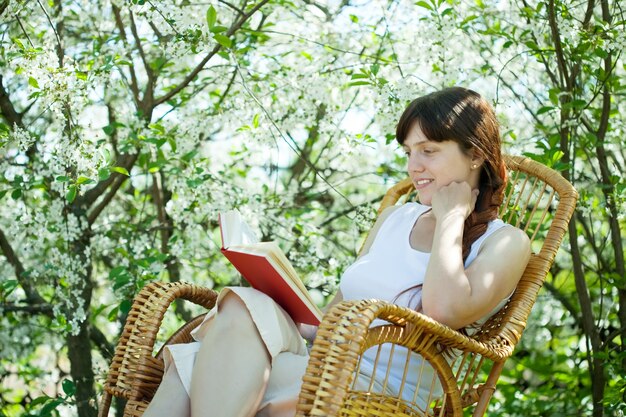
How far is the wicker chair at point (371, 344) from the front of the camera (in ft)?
5.49

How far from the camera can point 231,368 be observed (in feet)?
6.14

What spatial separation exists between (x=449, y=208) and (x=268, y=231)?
5.03 feet

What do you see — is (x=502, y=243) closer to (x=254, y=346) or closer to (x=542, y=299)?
(x=254, y=346)

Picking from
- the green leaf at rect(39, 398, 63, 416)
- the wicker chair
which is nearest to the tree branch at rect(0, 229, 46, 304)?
the green leaf at rect(39, 398, 63, 416)

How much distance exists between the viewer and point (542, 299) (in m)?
4.11

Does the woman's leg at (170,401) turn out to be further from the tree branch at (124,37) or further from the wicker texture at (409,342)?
the tree branch at (124,37)

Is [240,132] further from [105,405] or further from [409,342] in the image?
[409,342]

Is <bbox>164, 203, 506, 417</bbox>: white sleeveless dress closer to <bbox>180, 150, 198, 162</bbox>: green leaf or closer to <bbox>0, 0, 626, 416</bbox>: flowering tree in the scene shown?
<bbox>0, 0, 626, 416</bbox>: flowering tree

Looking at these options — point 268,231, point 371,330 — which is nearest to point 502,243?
point 371,330

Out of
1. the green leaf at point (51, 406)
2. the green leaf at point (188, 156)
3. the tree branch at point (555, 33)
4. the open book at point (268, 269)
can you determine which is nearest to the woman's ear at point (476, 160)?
the open book at point (268, 269)

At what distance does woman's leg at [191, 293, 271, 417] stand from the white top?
0.40 meters

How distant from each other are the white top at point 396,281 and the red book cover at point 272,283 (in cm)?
26

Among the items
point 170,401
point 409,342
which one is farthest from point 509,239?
point 170,401

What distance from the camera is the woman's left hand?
87.6 inches
